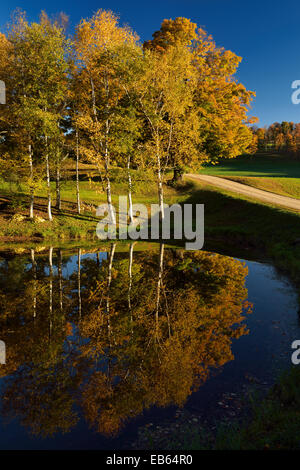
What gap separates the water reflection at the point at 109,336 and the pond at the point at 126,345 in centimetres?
3

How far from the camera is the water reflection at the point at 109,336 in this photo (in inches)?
260

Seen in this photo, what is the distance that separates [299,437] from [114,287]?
9.96 m

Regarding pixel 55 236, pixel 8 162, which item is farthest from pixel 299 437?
pixel 8 162

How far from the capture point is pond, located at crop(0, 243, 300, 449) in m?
6.21

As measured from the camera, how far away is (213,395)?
676 centimetres

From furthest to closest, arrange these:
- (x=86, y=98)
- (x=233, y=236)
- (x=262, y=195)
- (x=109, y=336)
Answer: (x=262, y=195)
(x=86, y=98)
(x=233, y=236)
(x=109, y=336)

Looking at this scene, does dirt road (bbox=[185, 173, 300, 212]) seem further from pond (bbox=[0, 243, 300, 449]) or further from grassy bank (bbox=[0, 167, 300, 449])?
pond (bbox=[0, 243, 300, 449])

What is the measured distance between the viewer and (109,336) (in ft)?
31.2

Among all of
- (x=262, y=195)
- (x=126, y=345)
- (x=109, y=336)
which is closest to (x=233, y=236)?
(x=262, y=195)

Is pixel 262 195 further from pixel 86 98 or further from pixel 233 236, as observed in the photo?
pixel 86 98

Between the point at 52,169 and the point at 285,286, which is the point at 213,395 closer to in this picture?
the point at 285,286

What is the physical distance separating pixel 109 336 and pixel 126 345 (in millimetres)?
804

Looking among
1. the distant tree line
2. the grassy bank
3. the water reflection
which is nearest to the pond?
the water reflection
